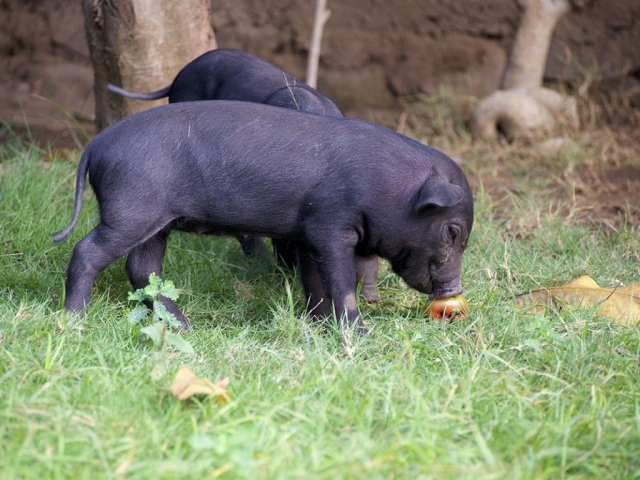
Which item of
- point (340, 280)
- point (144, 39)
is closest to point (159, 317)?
point (340, 280)

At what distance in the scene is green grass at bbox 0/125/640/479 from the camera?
264 cm

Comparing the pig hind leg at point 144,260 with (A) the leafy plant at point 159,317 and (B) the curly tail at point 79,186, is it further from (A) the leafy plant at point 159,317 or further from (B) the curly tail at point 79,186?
(B) the curly tail at point 79,186

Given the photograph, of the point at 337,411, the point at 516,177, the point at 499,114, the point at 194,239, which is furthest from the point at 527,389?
the point at 499,114

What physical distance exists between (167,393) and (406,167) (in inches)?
64.1

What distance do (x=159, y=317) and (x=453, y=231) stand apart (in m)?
1.45

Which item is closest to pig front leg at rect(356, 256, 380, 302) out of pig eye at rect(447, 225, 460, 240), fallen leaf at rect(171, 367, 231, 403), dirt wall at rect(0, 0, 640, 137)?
pig eye at rect(447, 225, 460, 240)

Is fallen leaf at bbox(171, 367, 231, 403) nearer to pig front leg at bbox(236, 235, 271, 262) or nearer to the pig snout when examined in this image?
the pig snout

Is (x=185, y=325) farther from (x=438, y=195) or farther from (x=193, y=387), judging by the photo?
(x=438, y=195)

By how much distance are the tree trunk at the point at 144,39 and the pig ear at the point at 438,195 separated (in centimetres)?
254

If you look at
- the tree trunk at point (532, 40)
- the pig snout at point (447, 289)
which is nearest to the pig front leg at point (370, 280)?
the pig snout at point (447, 289)

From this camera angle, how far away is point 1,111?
8305mm

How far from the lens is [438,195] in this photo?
3.82 metres

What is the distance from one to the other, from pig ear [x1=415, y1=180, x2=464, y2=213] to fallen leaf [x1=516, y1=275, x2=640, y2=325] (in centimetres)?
77

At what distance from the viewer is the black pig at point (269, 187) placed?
3.89 metres
